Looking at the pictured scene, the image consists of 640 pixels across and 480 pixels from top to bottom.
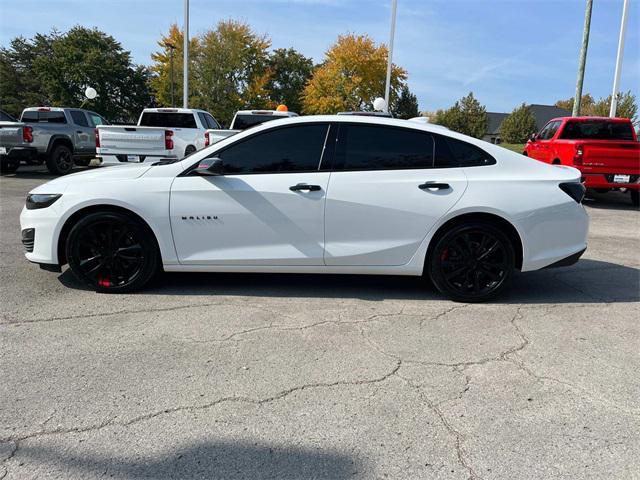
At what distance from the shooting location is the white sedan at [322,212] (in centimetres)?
431

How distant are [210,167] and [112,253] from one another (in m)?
1.17

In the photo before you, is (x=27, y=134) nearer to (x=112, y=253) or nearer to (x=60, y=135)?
(x=60, y=135)

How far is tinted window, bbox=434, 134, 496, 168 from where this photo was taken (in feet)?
14.7

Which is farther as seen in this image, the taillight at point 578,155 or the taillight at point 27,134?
the taillight at point 27,134

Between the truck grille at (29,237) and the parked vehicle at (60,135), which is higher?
the parked vehicle at (60,135)

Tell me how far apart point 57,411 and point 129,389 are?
374 mm

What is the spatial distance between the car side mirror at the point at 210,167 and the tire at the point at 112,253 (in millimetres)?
707

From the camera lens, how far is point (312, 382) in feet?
9.84

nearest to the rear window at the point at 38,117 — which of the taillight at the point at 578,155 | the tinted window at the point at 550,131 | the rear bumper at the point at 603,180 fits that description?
the tinted window at the point at 550,131

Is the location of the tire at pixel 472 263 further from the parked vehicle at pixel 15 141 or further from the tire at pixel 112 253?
the parked vehicle at pixel 15 141

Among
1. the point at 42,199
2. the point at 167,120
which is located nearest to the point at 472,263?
the point at 42,199

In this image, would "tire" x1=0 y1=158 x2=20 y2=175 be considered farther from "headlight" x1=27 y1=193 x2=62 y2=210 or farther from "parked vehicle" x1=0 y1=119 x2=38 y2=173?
"headlight" x1=27 y1=193 x2=62 y2=210

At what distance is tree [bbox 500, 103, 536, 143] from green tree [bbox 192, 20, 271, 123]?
31066mm

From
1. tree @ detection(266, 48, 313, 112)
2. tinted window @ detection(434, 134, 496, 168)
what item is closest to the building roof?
tree @ detection(266, 48, 313, 112)
